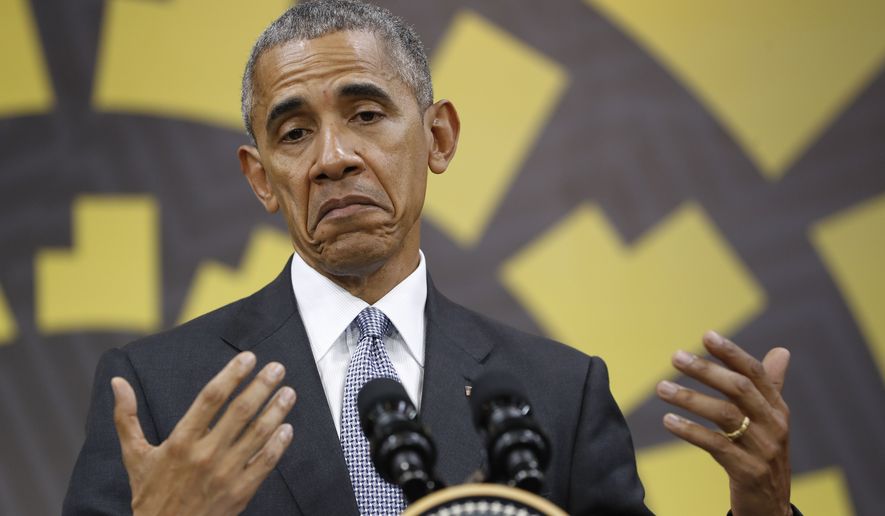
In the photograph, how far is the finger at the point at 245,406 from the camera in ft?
4.84

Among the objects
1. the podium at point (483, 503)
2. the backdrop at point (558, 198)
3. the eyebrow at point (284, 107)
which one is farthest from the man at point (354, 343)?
the backdrop at point (558, 198)

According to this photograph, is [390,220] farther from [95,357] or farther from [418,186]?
[95,357]

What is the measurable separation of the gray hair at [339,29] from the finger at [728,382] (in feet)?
2.89

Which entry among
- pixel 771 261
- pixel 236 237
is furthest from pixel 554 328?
pixel 236 237

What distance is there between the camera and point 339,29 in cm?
211

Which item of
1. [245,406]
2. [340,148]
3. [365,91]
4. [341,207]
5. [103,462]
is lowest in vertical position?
[103,462]

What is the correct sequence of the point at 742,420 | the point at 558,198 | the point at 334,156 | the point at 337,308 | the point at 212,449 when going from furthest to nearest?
the point at 558,198 → the point at 337,308 → the point at 334,156 → the point at 742,420 → the point at 212,449

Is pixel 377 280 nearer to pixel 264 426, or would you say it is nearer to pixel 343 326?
pixel 343 326

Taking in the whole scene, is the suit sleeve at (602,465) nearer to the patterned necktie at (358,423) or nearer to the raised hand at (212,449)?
the patterned necktie at (358,423)

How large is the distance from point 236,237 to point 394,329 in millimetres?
1145

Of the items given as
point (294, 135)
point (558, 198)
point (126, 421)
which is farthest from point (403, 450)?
point (558, 198)

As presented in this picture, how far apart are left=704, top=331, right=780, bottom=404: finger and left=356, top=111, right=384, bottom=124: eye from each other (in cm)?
80

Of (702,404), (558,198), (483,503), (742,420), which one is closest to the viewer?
(483,503)

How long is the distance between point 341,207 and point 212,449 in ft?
2.06
